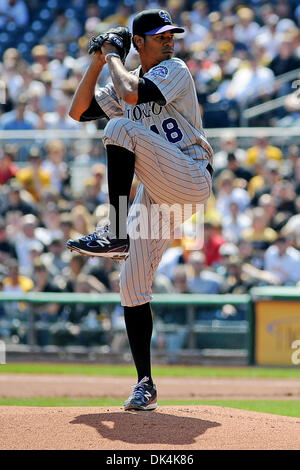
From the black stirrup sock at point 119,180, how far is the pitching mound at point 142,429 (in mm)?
955

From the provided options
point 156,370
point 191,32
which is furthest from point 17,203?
A: point 191,32

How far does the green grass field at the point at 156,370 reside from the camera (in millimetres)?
8320

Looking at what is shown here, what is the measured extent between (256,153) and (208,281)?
2074mm

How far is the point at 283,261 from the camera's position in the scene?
9.49 meters

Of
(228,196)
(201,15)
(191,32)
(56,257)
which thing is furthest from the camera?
(201,15)

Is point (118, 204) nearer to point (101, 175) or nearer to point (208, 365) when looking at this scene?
point (208, 365)

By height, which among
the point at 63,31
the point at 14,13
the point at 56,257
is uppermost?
the point at 14,13

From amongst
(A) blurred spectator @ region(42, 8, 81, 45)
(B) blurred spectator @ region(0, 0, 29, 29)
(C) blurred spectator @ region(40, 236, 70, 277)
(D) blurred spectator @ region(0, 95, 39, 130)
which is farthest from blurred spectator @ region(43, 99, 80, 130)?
(B) blurred spectator @ region(0, 0, 29, 29)

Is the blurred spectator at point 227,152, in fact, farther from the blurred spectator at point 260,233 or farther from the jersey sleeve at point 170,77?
Answer: the jersey sleeve at point 170,77

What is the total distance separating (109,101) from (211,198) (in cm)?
589

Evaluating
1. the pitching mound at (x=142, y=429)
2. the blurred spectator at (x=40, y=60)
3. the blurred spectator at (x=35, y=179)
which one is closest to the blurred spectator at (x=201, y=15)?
the blurred spectator at (x=40, y=60)

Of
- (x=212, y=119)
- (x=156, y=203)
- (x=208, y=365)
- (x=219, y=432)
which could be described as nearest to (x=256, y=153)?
(x=212, y=119)

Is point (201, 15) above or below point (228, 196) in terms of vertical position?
above

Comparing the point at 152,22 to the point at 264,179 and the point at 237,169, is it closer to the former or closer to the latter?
the point at 264,179
